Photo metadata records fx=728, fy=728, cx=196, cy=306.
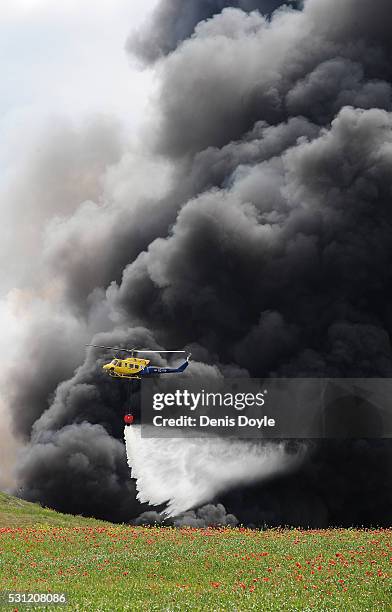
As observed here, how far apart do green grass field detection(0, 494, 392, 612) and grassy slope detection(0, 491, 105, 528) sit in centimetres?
59

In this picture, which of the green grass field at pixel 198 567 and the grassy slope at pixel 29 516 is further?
the grassy slope at pixel 29 516

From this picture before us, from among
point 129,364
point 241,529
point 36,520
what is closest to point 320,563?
point 241,529

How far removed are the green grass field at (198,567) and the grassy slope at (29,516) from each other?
1.94 feet

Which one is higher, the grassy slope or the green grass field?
the grassy slope

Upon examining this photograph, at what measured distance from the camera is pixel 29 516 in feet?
136

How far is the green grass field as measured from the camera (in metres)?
20.6

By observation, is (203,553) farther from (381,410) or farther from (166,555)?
(381,410)

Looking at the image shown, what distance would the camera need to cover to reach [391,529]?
38219 millimetres

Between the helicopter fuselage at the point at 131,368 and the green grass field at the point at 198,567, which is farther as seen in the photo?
the helicopter fuselage at the point at 131,368

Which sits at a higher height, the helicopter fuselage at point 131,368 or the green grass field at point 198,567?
the helicopter fuselage at point 131,368

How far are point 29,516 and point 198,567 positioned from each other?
1760cm

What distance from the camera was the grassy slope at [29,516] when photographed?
129ft

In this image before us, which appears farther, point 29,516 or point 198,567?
point 29,516

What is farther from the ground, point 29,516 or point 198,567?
point 29,516
